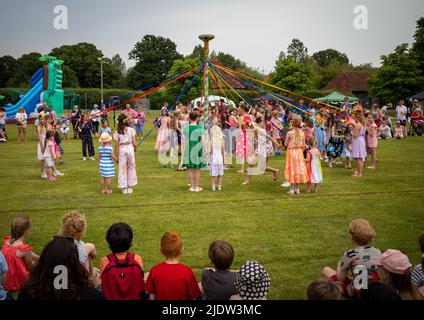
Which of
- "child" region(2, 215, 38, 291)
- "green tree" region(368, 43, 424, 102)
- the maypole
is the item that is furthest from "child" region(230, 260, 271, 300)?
"green tree" region(368, 43, 424, 102)

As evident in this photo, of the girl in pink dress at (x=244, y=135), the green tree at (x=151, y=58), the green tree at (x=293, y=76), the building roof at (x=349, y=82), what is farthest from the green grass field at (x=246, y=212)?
the green tree at (x=151, y=58)

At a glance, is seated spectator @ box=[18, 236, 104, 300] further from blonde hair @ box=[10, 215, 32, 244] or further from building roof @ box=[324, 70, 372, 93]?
building roof @ box=[324, 70, 372, 93]

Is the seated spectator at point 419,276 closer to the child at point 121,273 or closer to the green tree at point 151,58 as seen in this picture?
the child at point 121,273

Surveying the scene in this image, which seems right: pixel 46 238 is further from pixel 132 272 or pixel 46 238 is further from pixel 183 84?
pixel 183 84

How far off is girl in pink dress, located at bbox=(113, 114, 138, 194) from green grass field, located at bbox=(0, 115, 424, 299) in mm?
342

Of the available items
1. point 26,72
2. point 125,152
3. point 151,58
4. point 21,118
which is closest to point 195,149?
point 125,152

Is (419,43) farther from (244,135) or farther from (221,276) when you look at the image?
(221,276)

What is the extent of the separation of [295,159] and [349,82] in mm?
55445

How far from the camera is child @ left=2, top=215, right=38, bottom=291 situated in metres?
4.55

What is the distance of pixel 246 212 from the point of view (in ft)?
27.5

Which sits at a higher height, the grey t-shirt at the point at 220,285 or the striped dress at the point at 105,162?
the striped dress at the point at 105,162

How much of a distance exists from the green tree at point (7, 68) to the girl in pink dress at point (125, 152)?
70.2 m

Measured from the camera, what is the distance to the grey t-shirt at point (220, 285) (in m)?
4.00
